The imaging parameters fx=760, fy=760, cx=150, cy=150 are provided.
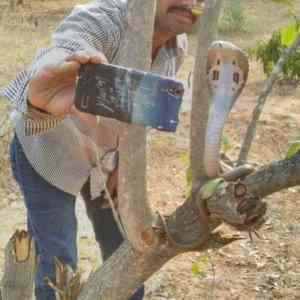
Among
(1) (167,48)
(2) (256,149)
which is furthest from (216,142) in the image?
(2) (256,149)

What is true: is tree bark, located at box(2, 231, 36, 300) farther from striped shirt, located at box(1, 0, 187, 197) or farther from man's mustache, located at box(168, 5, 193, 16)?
man's mustache, located at box(168, 5, 193, 16)

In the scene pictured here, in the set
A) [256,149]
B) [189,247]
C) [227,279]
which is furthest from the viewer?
[256,149]

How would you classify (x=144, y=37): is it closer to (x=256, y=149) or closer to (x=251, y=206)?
(x=251, y=206)

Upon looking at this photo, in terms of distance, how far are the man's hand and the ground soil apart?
548 mm

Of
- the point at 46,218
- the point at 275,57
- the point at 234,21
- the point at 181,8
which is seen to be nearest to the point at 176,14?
the point at 181,8

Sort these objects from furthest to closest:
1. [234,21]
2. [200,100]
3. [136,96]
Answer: [234,21], [200,100], [136,96]

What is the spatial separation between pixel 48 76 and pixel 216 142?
14.4 inches

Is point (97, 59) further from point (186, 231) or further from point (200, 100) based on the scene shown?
point (186, 231)

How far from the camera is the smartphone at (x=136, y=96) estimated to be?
4.33 feet

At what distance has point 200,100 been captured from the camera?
159 centimetres

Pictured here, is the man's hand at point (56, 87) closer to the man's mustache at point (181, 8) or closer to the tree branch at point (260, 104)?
the tree branch at point (260, 104)

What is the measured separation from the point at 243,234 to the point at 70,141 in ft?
4.91

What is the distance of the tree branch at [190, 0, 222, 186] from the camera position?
152 centimetres

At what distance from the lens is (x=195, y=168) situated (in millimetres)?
1611
